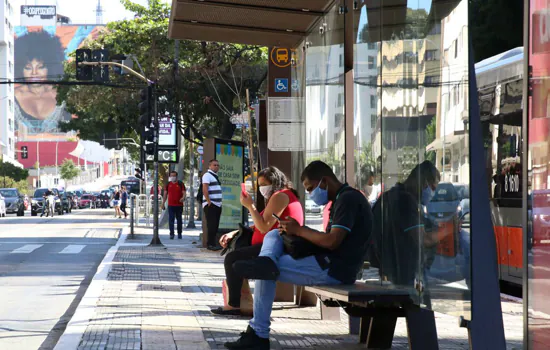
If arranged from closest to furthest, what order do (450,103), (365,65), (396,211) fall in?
1. (450,103)
2. (396,211)
3. (365,65)

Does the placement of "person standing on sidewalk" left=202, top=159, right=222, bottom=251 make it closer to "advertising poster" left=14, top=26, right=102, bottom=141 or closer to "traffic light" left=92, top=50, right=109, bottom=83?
"traffic light" left=92, top=50, right=109, bottom=83

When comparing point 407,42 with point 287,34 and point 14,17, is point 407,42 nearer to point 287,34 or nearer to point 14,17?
point 287,34

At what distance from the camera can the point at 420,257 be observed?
627 cm

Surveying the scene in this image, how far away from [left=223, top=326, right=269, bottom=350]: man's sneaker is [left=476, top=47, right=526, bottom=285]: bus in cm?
563

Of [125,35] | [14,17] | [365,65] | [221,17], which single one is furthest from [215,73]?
[14,17]

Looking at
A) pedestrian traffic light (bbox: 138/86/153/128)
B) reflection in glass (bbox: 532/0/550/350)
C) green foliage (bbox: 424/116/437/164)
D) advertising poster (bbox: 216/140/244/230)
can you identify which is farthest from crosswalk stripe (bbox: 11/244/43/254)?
reflection in glass (bbox: 532/0/550/350)

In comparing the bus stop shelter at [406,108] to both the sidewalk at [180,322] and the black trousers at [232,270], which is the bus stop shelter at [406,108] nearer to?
the black trousers at [232,270]

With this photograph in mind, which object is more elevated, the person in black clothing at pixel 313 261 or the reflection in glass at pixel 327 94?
the reflection in glass at pixel 327 94

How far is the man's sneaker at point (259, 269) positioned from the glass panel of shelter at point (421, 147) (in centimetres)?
80

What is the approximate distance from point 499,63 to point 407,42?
7859mm

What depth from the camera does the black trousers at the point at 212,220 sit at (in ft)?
66.6

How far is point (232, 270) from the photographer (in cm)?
902

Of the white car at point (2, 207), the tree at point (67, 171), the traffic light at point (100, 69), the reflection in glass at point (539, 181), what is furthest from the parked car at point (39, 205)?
the tree at point (67, 171)

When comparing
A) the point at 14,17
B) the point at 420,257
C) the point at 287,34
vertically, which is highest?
the point at 14,17
